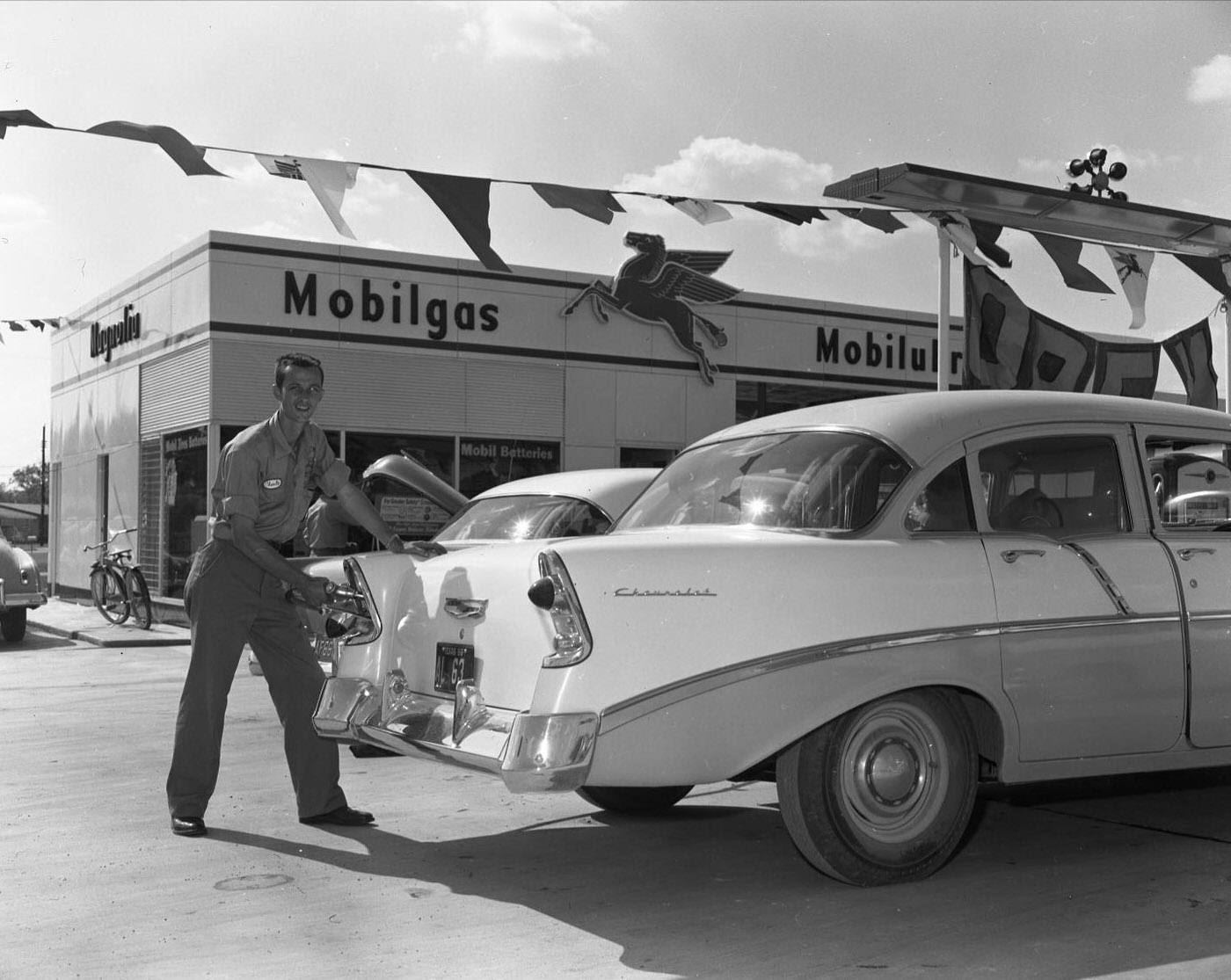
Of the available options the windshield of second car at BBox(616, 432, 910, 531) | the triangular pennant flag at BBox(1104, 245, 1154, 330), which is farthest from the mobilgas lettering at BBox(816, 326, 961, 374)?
the windshield of second car at BBox(616, 432, 910, 531)

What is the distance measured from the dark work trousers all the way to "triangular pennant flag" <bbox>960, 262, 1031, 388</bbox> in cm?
805

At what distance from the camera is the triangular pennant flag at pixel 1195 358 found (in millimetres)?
14516

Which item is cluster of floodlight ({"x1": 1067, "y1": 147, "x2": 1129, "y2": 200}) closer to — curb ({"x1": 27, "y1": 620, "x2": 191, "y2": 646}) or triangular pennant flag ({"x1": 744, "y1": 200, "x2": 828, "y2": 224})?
triangular pennant flag ({"x1": 744, "y1": 200, "x2": 828, "y2": 224})

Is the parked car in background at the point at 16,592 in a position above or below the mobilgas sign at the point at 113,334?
below

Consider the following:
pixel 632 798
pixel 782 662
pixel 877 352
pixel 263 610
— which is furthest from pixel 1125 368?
pixel 782 662

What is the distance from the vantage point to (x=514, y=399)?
19.0m

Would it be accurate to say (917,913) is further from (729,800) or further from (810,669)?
(729,800)

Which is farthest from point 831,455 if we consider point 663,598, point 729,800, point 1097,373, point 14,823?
point 1097,373

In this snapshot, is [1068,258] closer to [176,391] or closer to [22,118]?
[22,118]

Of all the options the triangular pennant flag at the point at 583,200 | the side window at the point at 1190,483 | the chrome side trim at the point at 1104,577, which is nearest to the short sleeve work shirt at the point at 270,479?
the chrome side trim at the point at 1104,577

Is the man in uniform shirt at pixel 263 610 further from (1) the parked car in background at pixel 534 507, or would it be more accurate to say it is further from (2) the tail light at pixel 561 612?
(1) the parked car in background at pixel 534 507

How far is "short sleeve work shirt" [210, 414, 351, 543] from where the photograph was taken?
5.62 meters

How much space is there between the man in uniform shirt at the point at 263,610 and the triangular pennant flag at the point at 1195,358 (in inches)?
444

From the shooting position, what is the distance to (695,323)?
20.6 meters
